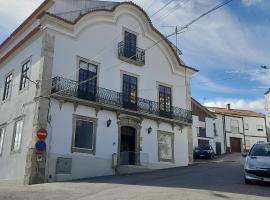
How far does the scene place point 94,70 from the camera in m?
22.3

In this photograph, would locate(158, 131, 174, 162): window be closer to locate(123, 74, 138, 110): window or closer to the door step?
the door step

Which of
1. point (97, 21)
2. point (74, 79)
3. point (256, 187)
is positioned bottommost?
point (256, 187)

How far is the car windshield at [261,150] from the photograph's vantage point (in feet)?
46.5

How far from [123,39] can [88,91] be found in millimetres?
5384

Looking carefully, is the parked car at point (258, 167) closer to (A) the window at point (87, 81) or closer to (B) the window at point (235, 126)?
(A) the window at point (87, 81)

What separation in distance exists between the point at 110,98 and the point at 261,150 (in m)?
10.6

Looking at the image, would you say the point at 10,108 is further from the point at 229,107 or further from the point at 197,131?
the point at 229,107

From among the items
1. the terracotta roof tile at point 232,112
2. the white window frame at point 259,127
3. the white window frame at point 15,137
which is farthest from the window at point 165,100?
the white window frame at point 259,127

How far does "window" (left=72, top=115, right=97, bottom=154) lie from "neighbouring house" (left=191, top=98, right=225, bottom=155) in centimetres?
2230

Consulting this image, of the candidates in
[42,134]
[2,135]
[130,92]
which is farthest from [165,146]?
[2,135]

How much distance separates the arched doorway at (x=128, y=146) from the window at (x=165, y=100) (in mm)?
3363

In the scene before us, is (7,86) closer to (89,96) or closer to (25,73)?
(25,73)

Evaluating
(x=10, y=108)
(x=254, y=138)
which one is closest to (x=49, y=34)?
(x=10, y=108)

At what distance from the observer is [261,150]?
14.4m
